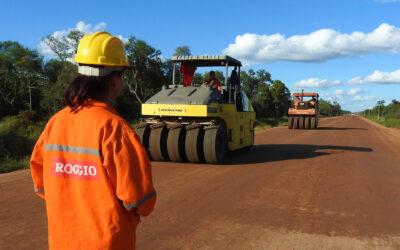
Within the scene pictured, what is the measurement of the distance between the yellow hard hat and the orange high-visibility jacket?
0.81ft

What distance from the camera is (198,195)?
5.93m

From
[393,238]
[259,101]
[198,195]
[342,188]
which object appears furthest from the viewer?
[259,101]

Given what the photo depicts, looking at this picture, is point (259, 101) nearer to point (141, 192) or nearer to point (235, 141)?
point (235, 141)

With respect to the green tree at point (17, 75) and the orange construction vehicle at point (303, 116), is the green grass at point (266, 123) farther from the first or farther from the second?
the green tree at point (17, 75)

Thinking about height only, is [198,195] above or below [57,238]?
Result: below

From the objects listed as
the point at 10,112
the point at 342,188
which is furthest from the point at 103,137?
the point at 10,112

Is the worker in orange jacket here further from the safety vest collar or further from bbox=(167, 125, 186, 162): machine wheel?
bbox=(167, 125, 186, 162): machine wheel

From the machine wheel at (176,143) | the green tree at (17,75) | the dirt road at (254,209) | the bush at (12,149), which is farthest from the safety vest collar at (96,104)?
the green tree at (17,75)

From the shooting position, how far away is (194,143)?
865 centimetres

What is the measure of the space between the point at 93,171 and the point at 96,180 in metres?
0.05

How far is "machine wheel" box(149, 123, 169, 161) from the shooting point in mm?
8867

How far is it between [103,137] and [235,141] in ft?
27.8

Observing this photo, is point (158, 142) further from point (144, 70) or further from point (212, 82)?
point (144, 70)

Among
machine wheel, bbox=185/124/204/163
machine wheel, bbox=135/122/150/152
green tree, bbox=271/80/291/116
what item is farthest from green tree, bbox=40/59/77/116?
green tree, bbox=271/80/291/116
